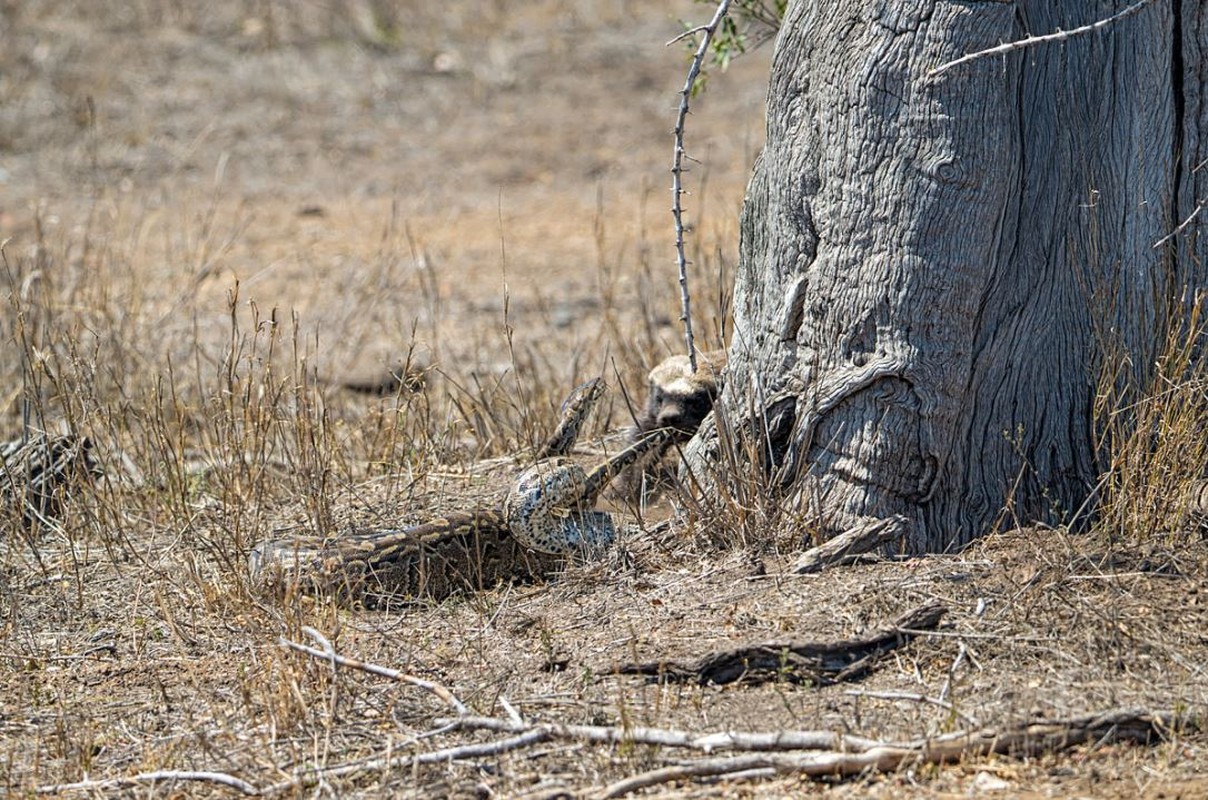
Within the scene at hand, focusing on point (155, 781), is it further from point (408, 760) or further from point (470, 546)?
point (470, 546)

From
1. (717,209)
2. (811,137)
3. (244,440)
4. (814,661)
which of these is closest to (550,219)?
(717,209)

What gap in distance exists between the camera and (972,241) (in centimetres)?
489

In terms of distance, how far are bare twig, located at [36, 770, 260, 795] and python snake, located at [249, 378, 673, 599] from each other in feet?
4.41

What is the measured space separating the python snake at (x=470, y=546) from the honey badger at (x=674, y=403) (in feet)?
0.36


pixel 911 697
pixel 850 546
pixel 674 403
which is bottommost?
pixel 911 697

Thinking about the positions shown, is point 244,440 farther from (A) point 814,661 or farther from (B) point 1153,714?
(B) point 1153,714

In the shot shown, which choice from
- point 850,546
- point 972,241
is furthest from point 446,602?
point 972,241

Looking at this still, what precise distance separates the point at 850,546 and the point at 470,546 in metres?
1.55

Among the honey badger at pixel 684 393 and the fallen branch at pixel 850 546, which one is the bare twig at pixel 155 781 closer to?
the fallen branch at pixel 850 546

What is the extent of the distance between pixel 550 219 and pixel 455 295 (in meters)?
1.99

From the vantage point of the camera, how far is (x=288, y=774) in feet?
13.5

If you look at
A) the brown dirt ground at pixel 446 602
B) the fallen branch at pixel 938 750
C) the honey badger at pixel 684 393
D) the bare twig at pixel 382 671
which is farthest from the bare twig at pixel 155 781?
the honey badger at pixel 684 393

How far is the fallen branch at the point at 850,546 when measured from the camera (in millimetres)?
4992

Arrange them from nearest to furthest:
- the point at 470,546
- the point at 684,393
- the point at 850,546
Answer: the point at 850,546
the point at 470,546
the point at 684,393
